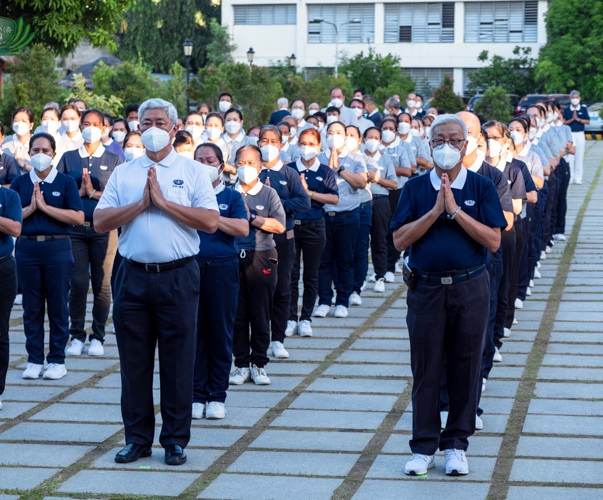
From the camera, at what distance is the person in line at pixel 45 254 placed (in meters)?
8.33

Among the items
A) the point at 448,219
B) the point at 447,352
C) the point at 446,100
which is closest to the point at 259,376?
the point at 447,352

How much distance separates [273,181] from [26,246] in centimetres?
215

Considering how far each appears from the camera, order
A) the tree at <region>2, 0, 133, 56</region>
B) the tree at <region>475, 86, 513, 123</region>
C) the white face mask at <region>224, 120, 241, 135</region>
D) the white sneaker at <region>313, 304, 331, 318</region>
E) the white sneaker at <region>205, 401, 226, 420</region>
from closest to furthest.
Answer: the white sneaker at <region>205, 401, 226, 420</region> → the white sneaker at <region>313, 304, 331, 318</region> → the white face mask at <region>224, 120, 241, 135</region> → the tree at <region>2, 0, 133, 56</region> → the tree at <region>475, 86, 513, 123</region>

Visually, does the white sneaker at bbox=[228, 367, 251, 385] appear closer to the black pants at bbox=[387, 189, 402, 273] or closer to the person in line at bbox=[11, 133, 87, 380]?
the person in line at bbox=[11, 133, 87, 380]

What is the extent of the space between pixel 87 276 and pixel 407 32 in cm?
4953

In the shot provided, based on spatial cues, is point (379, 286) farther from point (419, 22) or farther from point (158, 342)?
point (419, 22)

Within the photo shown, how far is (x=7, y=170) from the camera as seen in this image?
987 centimetres

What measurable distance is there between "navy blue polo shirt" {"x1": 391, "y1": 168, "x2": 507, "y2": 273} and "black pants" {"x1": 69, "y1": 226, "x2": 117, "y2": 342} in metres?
4.08

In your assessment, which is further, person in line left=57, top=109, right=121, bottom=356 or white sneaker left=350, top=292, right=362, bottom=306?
white sneaker left=350, top=292, right=362, bottom=306

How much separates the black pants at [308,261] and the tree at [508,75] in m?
44.1

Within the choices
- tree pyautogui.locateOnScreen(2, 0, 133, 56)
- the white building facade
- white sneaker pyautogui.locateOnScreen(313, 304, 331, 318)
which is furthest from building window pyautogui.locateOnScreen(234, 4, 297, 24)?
white sneaker pyautogui.locateOnScreen(313, 304, 331, 318)

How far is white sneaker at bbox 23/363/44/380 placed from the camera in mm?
8312

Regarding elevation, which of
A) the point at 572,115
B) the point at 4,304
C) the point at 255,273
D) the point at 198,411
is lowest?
the point at 198,411

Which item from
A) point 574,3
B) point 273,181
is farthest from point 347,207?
point 574,3
